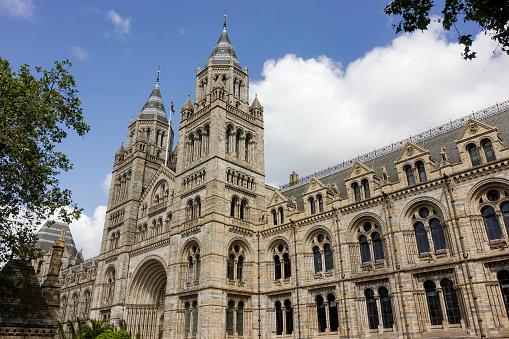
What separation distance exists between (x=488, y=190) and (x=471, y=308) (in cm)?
739

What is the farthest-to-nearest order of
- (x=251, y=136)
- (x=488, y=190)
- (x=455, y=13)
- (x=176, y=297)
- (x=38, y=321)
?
(x=251, y=136) < (x=176, y=297) < (x=488, y=190) < (x=38, y=321) < (x=455, y=13)

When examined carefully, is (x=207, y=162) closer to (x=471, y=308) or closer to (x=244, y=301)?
(x=244, y=301)

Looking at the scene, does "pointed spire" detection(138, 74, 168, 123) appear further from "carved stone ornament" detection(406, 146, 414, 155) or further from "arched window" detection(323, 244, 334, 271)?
"carved stone ornament" detection(406, 146, 414, 155)

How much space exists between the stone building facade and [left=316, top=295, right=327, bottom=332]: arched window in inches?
3.4

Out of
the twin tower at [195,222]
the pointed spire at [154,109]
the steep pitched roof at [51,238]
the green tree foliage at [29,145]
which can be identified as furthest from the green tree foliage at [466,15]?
the steep pitched roof at [51,238]

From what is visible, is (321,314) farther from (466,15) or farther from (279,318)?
(466,15)

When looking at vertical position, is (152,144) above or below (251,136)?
above

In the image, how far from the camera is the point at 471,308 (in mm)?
22922

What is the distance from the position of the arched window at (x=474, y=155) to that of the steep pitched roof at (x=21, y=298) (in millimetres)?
26367

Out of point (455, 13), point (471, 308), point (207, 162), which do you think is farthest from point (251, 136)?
point (455, 13)

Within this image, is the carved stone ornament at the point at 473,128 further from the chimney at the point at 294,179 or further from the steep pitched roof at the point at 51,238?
the steep pitched roof at the point at 51,238

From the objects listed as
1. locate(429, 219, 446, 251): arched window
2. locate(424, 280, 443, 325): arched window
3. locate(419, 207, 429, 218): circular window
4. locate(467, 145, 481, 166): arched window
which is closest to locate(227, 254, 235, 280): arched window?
locate(424, 280, 443, 325): arched window

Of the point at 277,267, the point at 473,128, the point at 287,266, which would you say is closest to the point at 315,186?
the point at 287,266

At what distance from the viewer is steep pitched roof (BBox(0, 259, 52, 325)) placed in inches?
703
